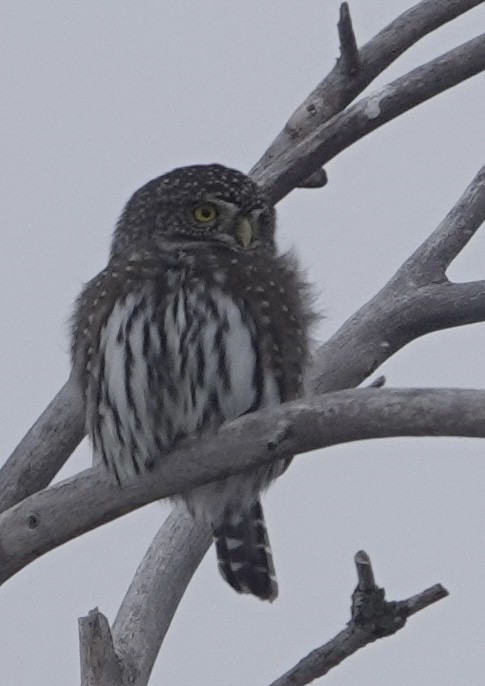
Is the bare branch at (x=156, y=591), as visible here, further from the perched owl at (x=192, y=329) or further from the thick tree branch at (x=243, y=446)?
the thick tree branch at (x=243, y=446)

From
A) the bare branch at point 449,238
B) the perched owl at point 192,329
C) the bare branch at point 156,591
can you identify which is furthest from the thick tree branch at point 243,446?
the bare branch at point 449,238

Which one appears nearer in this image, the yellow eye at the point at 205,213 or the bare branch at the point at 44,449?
the yellow eye at the point at 205,213

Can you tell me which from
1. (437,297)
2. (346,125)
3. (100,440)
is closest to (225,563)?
(100,440)

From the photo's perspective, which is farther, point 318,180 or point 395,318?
point 318,180

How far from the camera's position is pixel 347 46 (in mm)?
4652

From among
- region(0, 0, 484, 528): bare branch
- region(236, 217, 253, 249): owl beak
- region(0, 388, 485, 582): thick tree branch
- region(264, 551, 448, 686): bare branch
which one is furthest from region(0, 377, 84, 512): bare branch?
region(264, 551, 448, 686): bare branch

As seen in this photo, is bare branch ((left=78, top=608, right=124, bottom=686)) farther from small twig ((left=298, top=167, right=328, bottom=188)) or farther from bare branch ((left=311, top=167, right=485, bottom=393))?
small twig ((left=298, top=167, right=328, bottom=188))

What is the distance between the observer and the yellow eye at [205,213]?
4.16m

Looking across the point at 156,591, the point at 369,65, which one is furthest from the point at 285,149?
the point at 156,591

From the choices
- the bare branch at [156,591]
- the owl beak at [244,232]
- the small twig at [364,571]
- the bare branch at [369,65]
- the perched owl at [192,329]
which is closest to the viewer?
the small twig at [364,571]

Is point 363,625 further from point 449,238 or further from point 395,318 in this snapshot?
point 449,238

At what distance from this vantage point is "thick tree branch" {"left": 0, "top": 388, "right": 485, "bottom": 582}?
9.80ft

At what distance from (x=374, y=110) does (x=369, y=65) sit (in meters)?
0.31

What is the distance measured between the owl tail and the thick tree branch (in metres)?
0.73
